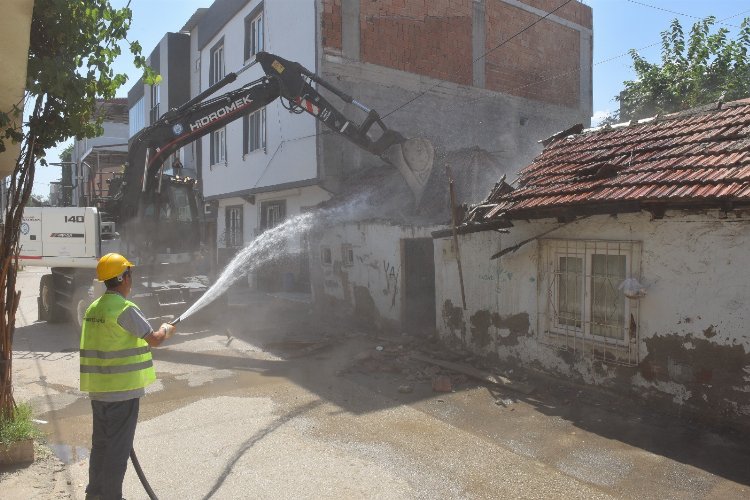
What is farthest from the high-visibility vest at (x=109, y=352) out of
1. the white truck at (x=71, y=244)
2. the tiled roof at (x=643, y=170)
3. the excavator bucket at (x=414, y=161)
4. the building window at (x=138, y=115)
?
the building window at (x=138, y=115)

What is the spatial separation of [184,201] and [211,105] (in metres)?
2.32

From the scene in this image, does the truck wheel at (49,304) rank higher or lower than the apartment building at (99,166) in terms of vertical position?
lower

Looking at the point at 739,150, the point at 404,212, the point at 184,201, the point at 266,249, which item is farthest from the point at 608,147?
the point at 266,249

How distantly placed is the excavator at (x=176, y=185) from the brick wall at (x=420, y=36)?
364 centimetres

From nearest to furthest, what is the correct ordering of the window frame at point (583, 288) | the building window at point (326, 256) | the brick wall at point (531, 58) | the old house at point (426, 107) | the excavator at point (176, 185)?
the window frame at point (583, 288)
the excavator at point (176, 185)
the old house at point (426, 107)
the building window at point (326, 256)
the brick wall at point (531, 58)

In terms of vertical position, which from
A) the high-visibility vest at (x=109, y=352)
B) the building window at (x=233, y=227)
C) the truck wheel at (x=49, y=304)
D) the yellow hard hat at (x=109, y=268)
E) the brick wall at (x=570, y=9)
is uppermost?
the brick wall at (x=570, y=9)

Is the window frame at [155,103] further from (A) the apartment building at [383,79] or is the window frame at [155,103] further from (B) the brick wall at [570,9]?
(B) the brick wall at [570,9]

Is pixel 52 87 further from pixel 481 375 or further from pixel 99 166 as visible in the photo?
pixel 99 166

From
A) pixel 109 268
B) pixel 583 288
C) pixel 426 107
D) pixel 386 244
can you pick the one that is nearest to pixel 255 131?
pixel 426 107

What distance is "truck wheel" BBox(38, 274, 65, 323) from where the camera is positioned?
498 inches

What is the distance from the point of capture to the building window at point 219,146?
20.0 m

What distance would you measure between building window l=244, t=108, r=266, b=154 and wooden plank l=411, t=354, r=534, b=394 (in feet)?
34.6

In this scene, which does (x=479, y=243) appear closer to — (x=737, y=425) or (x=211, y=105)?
(x=737, y=425)

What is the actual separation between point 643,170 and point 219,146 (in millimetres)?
17244
